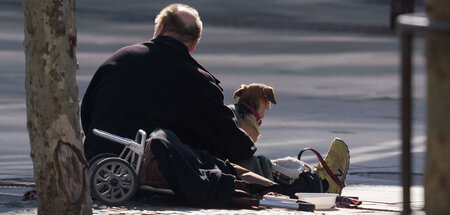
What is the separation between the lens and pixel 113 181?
641 centimetres

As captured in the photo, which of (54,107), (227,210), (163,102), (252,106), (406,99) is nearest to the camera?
(406,99)

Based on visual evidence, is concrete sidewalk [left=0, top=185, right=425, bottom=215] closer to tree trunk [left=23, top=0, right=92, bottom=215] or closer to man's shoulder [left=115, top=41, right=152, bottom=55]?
tree trunk [left=23, top=0, right=92, bottom=215]

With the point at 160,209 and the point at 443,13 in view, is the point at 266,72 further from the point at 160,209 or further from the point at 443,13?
the point at 443,13

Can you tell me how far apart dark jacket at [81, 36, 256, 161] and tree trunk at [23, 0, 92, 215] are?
169cm

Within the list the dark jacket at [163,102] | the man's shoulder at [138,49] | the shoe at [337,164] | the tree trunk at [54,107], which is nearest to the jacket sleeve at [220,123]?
the dark jacket at [163,102]

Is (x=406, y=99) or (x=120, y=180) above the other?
(x=406, y=99)

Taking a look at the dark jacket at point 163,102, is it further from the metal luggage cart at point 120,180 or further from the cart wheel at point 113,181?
the cart wheel at point 113,181

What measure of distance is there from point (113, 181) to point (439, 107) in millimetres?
3599

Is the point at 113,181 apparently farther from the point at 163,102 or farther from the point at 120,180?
the point at 163,102

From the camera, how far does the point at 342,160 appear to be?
754cm

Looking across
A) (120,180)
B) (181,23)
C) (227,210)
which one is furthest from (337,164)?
(120,180)

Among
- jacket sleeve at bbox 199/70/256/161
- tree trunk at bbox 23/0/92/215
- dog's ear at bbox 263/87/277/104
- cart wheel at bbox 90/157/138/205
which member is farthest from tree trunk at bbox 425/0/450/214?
dog's ear at bbox 263/87/277/104

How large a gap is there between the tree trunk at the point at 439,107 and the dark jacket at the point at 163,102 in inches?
151

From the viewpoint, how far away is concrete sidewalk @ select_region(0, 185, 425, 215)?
618 centimetres
